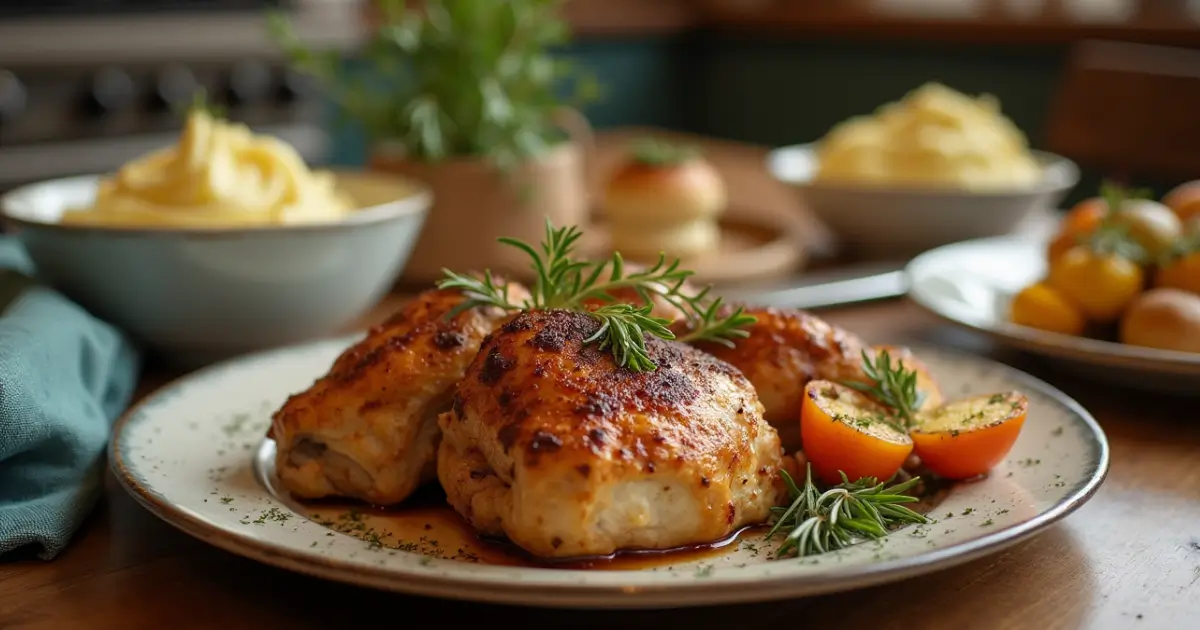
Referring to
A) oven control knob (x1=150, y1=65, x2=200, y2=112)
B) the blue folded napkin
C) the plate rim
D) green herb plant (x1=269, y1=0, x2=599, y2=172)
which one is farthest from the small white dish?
oven control knob (x1=150, y1=65, x2=200, y2=112)

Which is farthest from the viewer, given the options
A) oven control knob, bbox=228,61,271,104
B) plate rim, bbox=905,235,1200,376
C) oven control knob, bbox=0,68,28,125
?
oven control knob, bbox=228,61,271,104

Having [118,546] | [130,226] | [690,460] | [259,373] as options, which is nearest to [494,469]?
[690,460]

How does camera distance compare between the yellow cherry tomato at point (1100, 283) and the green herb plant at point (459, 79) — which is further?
the green herb plant at point (459, 79)

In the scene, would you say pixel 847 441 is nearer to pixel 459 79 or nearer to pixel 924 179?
pixel 459 79

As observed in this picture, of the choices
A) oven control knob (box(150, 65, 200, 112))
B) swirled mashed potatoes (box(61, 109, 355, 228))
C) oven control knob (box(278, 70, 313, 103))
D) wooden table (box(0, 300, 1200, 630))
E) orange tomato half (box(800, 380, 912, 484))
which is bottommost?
oven control knob (box(278, 70, 313, 103))

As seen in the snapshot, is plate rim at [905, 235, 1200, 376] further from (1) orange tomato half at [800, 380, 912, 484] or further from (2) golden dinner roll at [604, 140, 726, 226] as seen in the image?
(2) golden dinner roll at [604, 140, 726, 226]

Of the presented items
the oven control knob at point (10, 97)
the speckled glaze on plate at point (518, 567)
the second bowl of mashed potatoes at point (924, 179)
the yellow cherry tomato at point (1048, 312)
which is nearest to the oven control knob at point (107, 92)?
the oven control knob at point (10, 97)

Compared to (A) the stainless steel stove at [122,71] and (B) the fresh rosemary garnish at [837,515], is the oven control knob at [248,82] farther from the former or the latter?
(B) the fresh rosemary garnish at [837,515]

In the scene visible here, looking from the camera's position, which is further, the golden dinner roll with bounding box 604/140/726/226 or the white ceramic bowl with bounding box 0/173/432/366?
the golden dinner roll with bounding box 604/140/726/226
